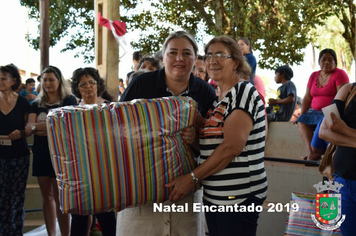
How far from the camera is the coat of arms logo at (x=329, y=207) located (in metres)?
2.11

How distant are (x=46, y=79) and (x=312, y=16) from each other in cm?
799

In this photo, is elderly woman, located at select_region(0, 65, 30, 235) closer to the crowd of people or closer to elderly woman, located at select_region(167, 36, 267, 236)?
the crowd of people

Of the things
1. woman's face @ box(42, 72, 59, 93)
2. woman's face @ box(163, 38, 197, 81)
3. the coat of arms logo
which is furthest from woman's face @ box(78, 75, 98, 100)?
the coat of arms logo

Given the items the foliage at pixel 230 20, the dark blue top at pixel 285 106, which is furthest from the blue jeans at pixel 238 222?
the foliage at pixel 230 20

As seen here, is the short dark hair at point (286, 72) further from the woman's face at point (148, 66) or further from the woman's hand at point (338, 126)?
the woman's hand at point (338, 126)

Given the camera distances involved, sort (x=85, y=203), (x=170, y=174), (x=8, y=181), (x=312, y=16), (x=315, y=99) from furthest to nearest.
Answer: (x=312, y=16), (x=315, y=99), (x=8, y=181), (x=170, y=174), (x=85, y=203)

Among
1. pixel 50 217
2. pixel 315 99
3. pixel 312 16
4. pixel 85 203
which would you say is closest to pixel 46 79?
pixel 50 217

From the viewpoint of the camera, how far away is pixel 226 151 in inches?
71.7

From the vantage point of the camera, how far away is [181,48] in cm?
216

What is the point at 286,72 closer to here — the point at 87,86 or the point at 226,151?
the point at 87,86

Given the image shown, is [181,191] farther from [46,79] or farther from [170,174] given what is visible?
[46,79]

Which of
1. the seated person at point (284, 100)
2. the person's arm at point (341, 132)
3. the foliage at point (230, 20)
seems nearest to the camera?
the person's arm at point (341, 132)

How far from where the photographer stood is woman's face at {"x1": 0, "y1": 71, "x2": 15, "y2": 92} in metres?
3.88

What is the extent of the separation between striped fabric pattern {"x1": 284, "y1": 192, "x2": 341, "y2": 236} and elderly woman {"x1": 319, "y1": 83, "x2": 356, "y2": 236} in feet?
2.61
